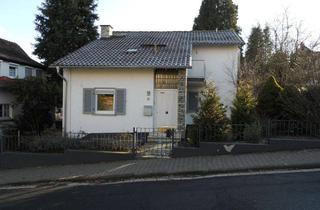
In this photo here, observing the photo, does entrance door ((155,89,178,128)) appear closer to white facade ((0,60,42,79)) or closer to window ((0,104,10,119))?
window ((0,104,10,119))

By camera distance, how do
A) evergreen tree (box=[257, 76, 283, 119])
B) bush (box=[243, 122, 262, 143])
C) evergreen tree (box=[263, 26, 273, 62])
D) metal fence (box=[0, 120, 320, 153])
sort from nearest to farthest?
bush (box=[243, 122, 262, 143]) < metal fence (box=[0, 120, 320, 153]) < evergreen tree (box=[257, 76, 283, 119]) < evergreen tree (box=[263, 26, 273, 62])

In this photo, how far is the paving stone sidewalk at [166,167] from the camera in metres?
11.6

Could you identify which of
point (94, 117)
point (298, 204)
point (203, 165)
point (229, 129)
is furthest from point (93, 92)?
point (298, 204)

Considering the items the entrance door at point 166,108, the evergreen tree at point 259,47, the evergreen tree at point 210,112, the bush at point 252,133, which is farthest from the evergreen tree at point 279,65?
the bush at point 252,133

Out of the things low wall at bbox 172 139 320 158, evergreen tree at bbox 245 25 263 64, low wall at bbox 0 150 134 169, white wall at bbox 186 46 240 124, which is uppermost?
evergreen tree at bbox 245 25 263 64

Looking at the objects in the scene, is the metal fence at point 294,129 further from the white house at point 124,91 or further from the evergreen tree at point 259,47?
the evergreen tree at point 259,47

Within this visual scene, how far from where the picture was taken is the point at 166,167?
40.5 feet

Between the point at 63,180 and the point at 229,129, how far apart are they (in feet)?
18.9

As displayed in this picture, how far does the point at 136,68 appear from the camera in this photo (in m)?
18.8

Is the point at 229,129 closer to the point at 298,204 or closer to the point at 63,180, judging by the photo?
the point at 63,180

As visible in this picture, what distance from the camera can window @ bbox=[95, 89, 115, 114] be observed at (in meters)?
19.2

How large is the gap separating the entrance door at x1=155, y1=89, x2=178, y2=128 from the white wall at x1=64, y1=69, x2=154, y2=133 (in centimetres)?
35

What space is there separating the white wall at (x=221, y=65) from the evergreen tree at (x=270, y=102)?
571 cm

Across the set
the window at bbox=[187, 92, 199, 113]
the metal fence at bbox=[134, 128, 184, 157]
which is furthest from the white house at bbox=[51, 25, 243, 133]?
the window at bbox=[187, 92, 199, 113]
